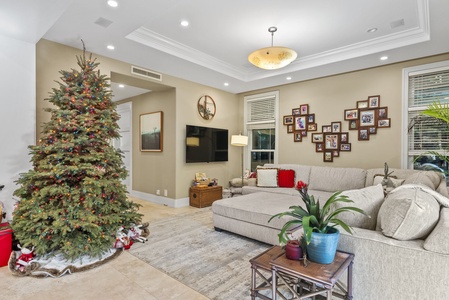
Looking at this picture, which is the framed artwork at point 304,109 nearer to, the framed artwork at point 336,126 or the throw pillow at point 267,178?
the framed artwork at point 336,126

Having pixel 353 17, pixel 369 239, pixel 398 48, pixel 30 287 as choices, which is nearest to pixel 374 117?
pixel 398 48

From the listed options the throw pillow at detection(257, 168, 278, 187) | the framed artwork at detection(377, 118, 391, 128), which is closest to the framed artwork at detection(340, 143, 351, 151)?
the framed artwork at detection(377, 118, 391, 128)

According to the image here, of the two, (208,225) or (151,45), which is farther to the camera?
(208,225)

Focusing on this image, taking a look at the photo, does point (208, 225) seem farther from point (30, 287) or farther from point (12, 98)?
point (12, 98)

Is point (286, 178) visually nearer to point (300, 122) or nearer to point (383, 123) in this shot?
point (300, 122)

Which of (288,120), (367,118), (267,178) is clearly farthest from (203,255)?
(367,118)

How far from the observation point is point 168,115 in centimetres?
521

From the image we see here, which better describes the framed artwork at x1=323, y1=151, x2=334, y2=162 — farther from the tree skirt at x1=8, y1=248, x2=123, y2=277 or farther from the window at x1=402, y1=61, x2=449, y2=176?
the tree skirt at x1=8, y1=248, x2=123, y2=277

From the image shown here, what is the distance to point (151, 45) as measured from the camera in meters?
3.53

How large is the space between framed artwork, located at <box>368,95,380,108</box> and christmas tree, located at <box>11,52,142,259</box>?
14.4 ft

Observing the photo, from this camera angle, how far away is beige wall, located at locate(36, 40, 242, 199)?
3369mm

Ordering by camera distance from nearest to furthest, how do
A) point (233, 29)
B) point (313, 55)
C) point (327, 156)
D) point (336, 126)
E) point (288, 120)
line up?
point (233, 29) → point (313, 55) → point (336, 126) → point (327, 156) → point (288, 120)

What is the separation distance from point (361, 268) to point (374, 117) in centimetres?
358

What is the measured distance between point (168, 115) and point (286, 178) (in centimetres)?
288
